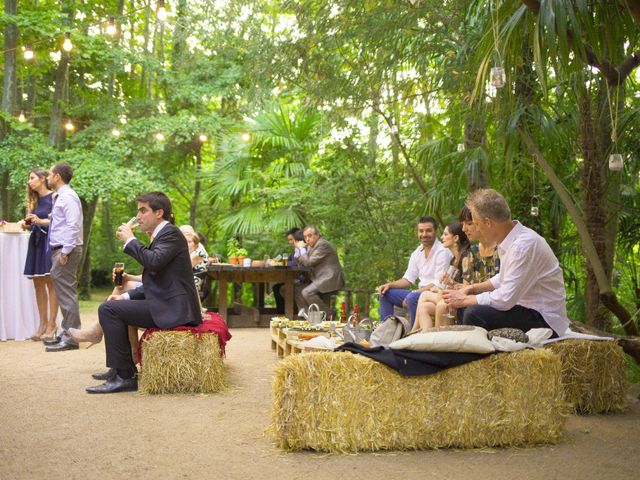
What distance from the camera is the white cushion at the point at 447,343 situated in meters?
3.33

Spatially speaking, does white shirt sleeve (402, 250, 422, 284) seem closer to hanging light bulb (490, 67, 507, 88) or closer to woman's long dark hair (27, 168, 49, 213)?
hanging light bulb (490, 67, 507, 88)

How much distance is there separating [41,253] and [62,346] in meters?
0.97

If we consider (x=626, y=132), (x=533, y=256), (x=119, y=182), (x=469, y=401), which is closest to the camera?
(x=469, y=401)

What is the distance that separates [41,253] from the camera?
7152mm

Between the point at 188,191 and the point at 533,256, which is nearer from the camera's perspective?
the point at 533,256

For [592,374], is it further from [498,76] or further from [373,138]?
[373,138]

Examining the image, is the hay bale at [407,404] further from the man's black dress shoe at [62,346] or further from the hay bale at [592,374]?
the man's black dress shoe at [62,346]

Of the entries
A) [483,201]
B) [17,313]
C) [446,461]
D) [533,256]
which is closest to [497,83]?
[483,201]

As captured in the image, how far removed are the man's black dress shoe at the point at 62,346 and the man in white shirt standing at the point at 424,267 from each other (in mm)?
2755

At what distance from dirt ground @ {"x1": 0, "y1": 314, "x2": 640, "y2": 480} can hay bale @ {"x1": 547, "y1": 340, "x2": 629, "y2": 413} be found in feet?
0.31

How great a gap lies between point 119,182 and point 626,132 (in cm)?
809

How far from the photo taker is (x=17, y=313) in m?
7.56

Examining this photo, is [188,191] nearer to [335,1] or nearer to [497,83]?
[335,1]

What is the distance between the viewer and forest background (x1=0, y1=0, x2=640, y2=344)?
5.62 meters
